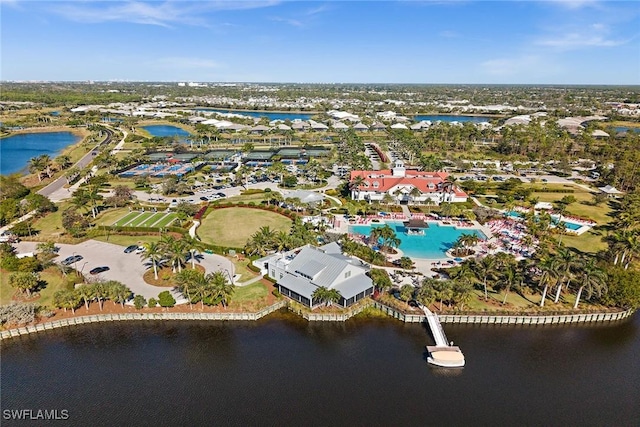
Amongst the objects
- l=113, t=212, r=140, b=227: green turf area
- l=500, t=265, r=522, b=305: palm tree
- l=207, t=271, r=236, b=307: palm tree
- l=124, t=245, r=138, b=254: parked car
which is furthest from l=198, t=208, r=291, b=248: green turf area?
l=500, t=265, r=522, b=305: palm tree

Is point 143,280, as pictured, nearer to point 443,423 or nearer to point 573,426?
point 443,423

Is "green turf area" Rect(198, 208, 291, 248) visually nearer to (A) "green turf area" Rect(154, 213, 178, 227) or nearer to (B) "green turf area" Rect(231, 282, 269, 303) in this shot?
(A) "green turf area" Rect(154, 213, 178, 227)

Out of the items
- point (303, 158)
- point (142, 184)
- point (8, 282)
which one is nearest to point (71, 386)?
point (8, 282)

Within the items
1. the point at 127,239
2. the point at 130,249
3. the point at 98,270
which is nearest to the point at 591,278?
the point at 98,270

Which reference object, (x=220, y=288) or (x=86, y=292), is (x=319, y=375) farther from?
(x=86, y=292)

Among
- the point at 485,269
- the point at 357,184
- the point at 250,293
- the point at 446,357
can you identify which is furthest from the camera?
the point at 357,184
